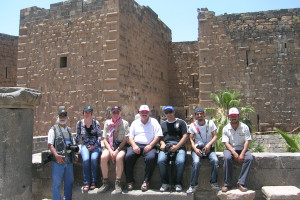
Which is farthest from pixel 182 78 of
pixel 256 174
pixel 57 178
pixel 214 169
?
pixel 57 178

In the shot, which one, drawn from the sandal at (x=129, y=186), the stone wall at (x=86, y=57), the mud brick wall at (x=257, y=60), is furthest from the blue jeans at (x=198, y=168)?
the mud brick wall at (x=257, y=60)

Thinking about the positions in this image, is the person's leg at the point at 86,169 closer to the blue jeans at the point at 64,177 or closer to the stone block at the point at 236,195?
the blue jeans at the point at 64,177

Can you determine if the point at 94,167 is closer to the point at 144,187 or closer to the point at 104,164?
the point at 104,164

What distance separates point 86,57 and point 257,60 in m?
7.11

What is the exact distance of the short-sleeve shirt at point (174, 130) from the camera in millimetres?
5770

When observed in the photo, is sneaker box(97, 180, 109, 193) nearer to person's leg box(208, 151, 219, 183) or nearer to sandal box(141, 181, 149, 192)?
sandal box(141, 181, 149, 192)

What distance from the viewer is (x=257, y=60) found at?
41.4ft

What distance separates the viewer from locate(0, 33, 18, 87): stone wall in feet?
62.0

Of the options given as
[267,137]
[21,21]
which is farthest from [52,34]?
[267,137]

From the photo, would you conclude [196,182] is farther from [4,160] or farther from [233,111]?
[4,160]

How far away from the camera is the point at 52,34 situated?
13.3 metres

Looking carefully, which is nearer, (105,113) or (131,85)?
(105,113)

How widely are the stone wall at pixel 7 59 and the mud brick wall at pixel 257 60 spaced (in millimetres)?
12704

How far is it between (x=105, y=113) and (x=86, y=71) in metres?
1.99
